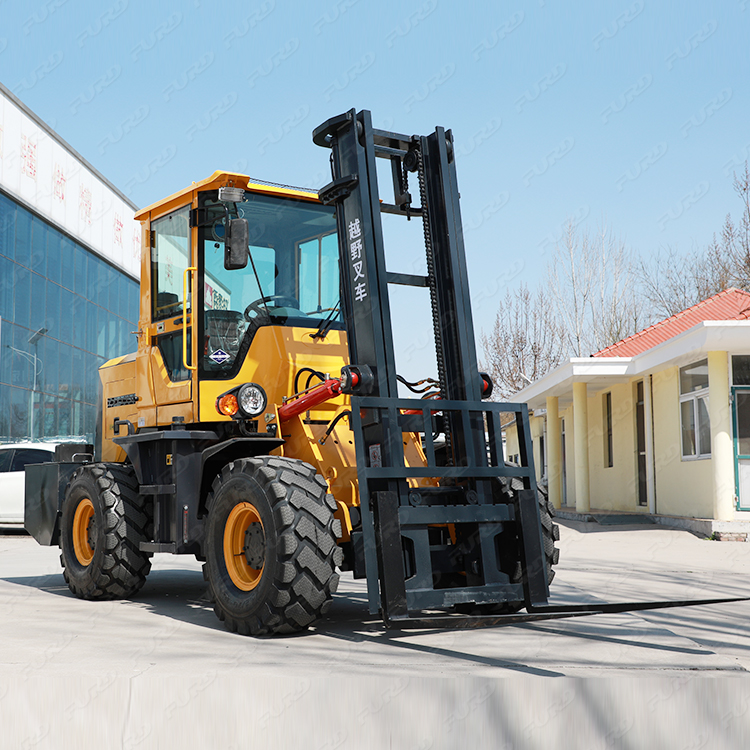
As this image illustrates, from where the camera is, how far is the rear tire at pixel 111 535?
25.1ft

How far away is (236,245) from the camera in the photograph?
6617 millimetres

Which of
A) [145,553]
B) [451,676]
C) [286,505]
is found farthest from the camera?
[145,553]

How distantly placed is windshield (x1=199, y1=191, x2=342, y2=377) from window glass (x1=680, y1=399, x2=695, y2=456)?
40.6 ft

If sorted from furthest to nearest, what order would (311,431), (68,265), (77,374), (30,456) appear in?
(77,374), (68,265), (30,456), (311,431)

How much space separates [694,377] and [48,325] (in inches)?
747

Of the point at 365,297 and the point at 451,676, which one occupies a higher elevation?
the point at 365,297

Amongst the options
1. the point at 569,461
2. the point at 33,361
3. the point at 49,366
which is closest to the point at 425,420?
the point at 569,461

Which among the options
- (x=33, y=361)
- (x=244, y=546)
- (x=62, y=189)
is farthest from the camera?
(x=62, y=189)

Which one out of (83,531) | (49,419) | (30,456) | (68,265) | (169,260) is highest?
(68,265)

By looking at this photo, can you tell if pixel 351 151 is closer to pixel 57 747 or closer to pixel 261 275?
pixel 261 275

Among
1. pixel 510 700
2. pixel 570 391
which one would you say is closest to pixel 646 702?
pixel 510 700

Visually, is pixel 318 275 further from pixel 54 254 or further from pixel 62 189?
pixel 62 189

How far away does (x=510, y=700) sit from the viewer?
4273 mm

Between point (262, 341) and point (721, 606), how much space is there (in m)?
4.76
